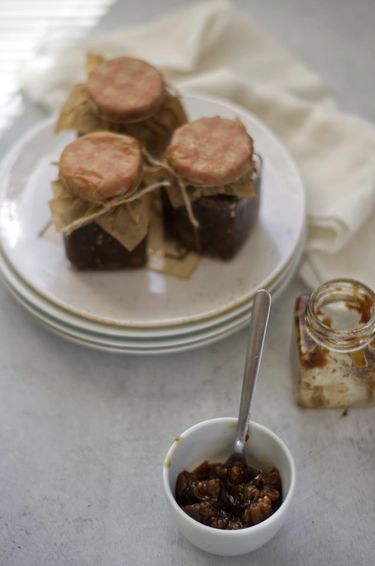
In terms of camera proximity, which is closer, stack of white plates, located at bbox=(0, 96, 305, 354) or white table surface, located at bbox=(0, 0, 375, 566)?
white table surface, located at bbox=(0, 0, 375, 566)

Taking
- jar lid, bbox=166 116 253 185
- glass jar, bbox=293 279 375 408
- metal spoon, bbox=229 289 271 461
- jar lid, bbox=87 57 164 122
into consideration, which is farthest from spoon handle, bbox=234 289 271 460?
jar lid, bbox=87 57 164 122

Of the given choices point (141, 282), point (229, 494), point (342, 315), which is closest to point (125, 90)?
point (141, 282)

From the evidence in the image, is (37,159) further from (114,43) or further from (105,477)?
(105,477)

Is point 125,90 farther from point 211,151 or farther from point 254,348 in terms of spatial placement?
point 254,348

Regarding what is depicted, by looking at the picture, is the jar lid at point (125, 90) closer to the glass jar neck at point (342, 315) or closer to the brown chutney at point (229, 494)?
the glass jar neck at point (342, 315)

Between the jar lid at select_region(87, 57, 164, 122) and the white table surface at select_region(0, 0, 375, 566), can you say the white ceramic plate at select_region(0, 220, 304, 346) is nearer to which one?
the white table surface at select_region(0, 0, 375, 566)

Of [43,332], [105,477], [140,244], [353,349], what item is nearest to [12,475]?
[105,477]
